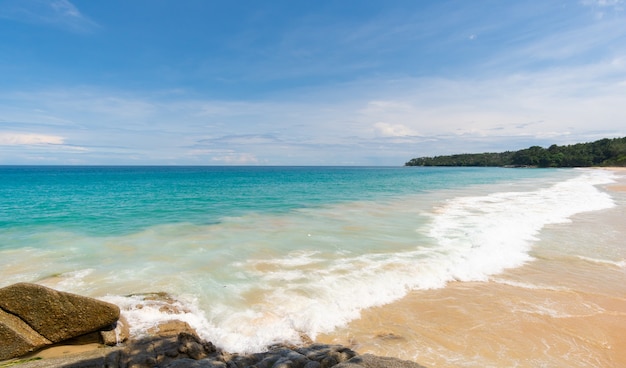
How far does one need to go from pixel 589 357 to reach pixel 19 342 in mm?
9811

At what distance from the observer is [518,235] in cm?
1369

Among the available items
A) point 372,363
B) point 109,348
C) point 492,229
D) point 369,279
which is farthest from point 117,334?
point 492,229

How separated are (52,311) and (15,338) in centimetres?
57

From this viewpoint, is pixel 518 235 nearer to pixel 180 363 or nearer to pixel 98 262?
pixel 180 363

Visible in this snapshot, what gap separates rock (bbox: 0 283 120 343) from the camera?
5.39m

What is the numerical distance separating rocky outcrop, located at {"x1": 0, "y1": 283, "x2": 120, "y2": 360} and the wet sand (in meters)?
4.41

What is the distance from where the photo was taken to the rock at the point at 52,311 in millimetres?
5387

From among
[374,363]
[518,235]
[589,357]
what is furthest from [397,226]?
[374,363]

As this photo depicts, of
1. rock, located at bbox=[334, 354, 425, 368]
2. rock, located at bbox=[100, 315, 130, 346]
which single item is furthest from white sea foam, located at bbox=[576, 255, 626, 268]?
rock, located at bbox=[100, 315, 130, 346]

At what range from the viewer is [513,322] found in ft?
21.1

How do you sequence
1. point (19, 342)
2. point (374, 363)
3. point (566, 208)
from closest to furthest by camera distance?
point (374, 363), point (19, 342), point (566, 208)

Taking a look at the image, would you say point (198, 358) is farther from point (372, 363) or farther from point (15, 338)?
point (15, 338)

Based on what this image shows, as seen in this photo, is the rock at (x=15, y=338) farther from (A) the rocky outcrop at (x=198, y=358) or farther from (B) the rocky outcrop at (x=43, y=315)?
(A) the rocky outcrop at (x=198, y=358)

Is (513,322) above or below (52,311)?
below
